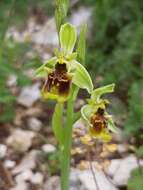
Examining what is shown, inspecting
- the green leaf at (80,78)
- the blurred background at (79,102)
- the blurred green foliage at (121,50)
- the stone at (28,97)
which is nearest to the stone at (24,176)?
the blurred background at (79,102)

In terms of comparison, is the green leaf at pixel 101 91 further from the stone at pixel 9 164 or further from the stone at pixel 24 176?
the stone at pixel 9 164

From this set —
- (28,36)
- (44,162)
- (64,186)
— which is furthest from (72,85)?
(28,36)

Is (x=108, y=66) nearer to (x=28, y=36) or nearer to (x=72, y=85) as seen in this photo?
(x=28, y=36)

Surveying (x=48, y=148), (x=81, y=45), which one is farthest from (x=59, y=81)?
(x=48, y=148)

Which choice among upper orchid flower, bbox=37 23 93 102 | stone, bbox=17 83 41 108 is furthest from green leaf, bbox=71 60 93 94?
stone, bbox=17 83 41 108

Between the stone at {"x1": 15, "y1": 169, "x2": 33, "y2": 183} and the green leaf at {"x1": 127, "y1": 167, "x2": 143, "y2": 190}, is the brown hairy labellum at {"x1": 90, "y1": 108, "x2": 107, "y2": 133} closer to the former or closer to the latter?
the green leaf at {"x1": 127, "y1": 167, "x2": 143, "y2": 190}

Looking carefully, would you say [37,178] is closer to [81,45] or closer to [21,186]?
[21,186]
